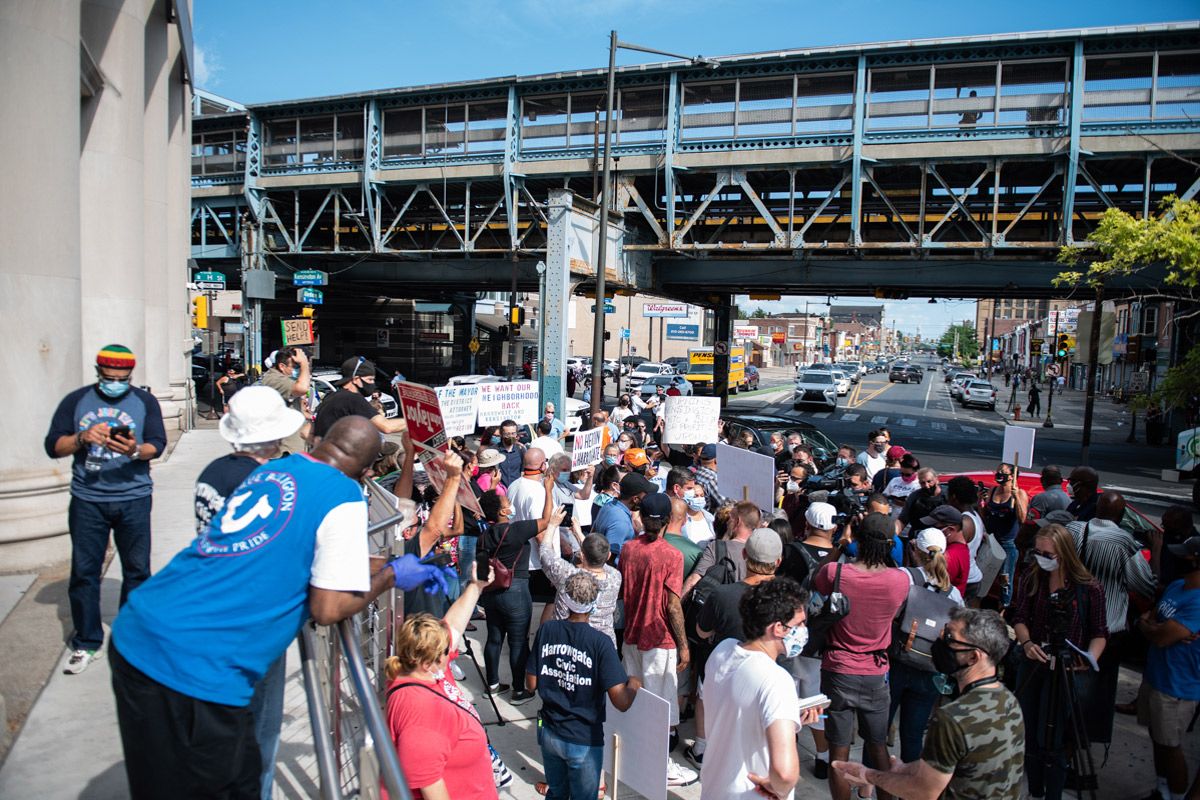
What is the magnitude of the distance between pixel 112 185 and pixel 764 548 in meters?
10.7

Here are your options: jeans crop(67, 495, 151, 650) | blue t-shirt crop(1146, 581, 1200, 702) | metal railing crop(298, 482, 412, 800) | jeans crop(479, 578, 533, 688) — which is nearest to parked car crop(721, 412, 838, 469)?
jeans crop(479, 578, 533, 688)

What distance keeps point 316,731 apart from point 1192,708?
5.41m

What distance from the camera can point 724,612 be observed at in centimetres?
455

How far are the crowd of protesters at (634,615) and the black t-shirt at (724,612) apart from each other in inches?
0.5

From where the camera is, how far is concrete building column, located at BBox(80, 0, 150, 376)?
1022 cm

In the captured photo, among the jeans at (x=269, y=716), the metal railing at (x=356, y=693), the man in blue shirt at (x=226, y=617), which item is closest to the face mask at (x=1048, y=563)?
the metal railing at (x=356, y=693)

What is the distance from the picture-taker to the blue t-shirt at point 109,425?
4.64 meters

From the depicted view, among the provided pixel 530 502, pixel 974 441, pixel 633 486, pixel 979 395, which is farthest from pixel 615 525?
pixel 979 395

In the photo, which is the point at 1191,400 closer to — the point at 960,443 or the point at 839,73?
the point at 960,443

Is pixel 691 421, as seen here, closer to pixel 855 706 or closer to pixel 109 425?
pixel 855 706

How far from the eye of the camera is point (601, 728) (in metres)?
3.80

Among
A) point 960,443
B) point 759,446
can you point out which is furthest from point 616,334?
point 759,446

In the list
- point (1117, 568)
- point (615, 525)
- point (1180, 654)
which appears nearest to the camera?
point (1180, 654)

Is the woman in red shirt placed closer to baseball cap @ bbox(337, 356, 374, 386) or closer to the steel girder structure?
baseball cap @ bbox(337, 356, 374, 386)
